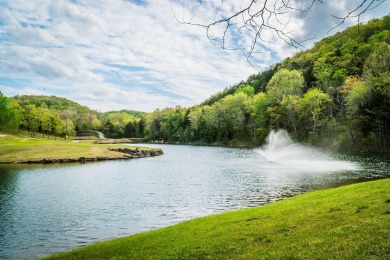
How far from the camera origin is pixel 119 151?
79.1m

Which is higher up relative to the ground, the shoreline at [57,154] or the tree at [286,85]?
the tree at [286,85]

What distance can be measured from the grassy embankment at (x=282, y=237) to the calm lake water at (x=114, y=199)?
551 cm

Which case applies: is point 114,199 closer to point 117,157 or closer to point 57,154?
point 57,154

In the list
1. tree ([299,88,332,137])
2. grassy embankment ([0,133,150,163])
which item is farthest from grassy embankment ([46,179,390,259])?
tree ([299,88,332,137])

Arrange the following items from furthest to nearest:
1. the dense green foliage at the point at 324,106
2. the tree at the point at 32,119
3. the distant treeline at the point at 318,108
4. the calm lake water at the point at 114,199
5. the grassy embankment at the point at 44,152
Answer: the tree at the point at 32,119
the distant treeline at the point at 318,108
the dense green foliage at the point at 324,106
the grassy embankment at the point at 44,152
the calm lake water at the point at 114,199

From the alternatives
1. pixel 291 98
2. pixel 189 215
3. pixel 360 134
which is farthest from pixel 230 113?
pixel 189 215

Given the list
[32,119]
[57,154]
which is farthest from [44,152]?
[32,119]

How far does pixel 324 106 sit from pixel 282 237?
9583 centimetres

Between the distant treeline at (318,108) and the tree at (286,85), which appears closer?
the distant treeline at (318,108)

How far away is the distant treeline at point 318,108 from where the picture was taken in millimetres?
80312

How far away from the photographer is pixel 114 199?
2816cm

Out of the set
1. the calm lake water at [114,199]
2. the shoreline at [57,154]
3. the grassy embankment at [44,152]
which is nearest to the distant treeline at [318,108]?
the calm lake water at [114,199]

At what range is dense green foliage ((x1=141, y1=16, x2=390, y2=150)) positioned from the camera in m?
80.0

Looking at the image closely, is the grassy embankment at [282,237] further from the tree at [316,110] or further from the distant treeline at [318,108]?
the tree at [316,110]
